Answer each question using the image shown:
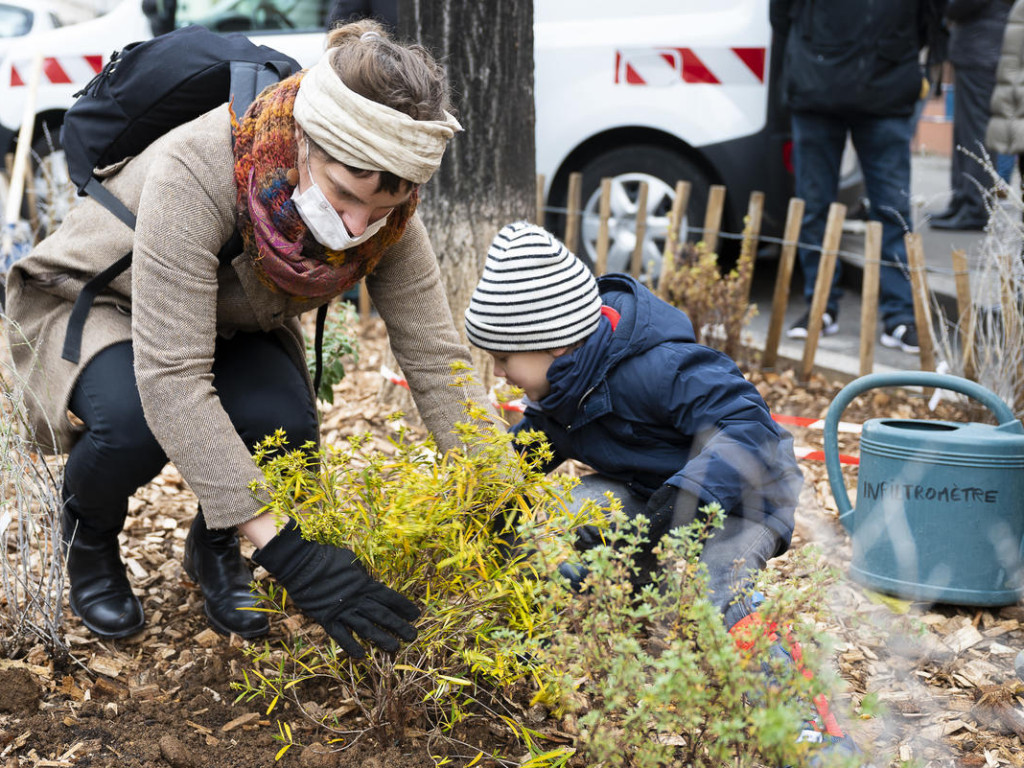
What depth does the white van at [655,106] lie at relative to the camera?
16.9 ft

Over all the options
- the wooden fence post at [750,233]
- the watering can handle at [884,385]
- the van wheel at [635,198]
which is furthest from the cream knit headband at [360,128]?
the van wheel at [635,198]

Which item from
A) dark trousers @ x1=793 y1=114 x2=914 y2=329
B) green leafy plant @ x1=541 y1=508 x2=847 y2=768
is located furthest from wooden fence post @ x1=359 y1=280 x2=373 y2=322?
green leafy plant @ x1=541 y1=508 x2=847 y2=768

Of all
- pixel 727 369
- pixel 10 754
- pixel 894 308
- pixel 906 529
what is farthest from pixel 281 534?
pixel 894 308

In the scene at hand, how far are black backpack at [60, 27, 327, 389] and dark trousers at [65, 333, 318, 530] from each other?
10cm

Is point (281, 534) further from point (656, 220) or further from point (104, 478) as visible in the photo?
point (656, 220)

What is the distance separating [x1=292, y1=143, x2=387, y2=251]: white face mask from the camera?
6.30ft

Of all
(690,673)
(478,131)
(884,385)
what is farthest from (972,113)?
(690,673)

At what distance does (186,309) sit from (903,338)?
3572 mm

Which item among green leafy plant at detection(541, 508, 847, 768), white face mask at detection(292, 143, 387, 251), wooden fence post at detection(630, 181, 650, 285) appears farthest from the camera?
wooden fence post at detection(630, 181, 650, 285)

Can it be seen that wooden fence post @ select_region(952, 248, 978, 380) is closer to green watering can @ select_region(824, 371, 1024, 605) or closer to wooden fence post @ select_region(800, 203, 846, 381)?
wooden fence post @ select_region(800, 203, 846, 381)

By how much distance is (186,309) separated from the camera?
196 cm

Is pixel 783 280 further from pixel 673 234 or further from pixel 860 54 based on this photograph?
pixel 860 54

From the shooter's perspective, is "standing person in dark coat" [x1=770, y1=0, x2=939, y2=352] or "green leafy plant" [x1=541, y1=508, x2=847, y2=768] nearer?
"green leafy plant" [x1=541, y1=508, x2=847, y2=768]

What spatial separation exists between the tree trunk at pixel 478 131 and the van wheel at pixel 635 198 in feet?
5.47
